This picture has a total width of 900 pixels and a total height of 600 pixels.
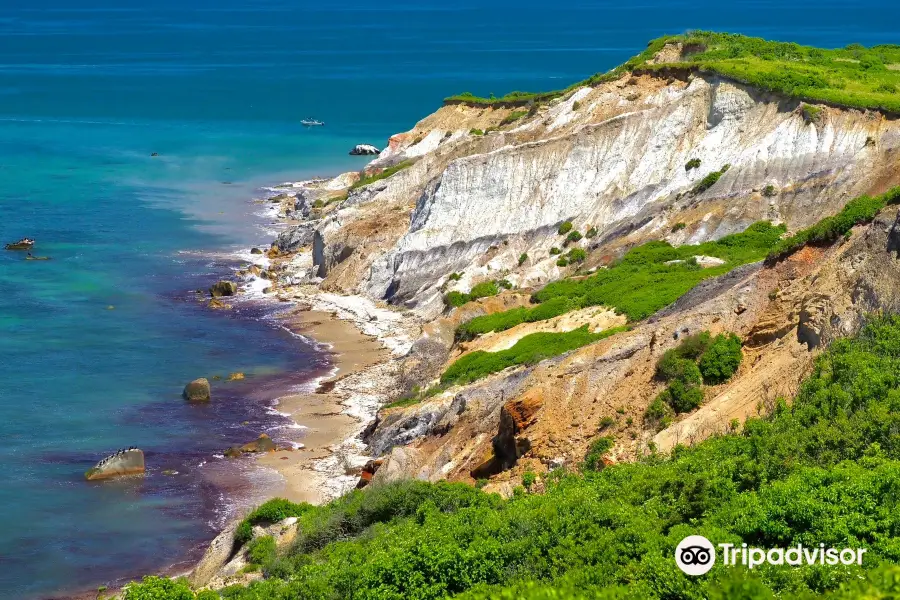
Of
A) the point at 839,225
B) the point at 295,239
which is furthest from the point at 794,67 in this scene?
the point at 295,239

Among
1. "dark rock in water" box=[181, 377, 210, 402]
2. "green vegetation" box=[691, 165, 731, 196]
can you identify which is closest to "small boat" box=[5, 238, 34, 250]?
"dark rock in water" box=[181, 377, 210, 402]

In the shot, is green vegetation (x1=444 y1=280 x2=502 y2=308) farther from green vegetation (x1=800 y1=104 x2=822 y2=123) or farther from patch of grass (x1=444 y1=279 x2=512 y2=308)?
green vegetation (x1=800 y1=104 x2=822 y2=123)

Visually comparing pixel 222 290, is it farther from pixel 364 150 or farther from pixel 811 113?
pixel 364 150

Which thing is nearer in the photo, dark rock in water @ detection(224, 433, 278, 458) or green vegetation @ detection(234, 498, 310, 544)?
green vegetation @ detection(234, 498, 310, 544)

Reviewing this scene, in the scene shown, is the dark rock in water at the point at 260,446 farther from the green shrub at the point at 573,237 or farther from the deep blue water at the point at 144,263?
the green shrub at the point at 573,237

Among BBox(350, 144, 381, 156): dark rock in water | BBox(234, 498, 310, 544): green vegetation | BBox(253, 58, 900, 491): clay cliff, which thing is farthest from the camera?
BBox(350, 144, 381, 156): dark rock in water

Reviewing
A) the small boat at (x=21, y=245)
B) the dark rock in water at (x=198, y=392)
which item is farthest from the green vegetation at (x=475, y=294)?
the small boat at (x=21, y=245)
